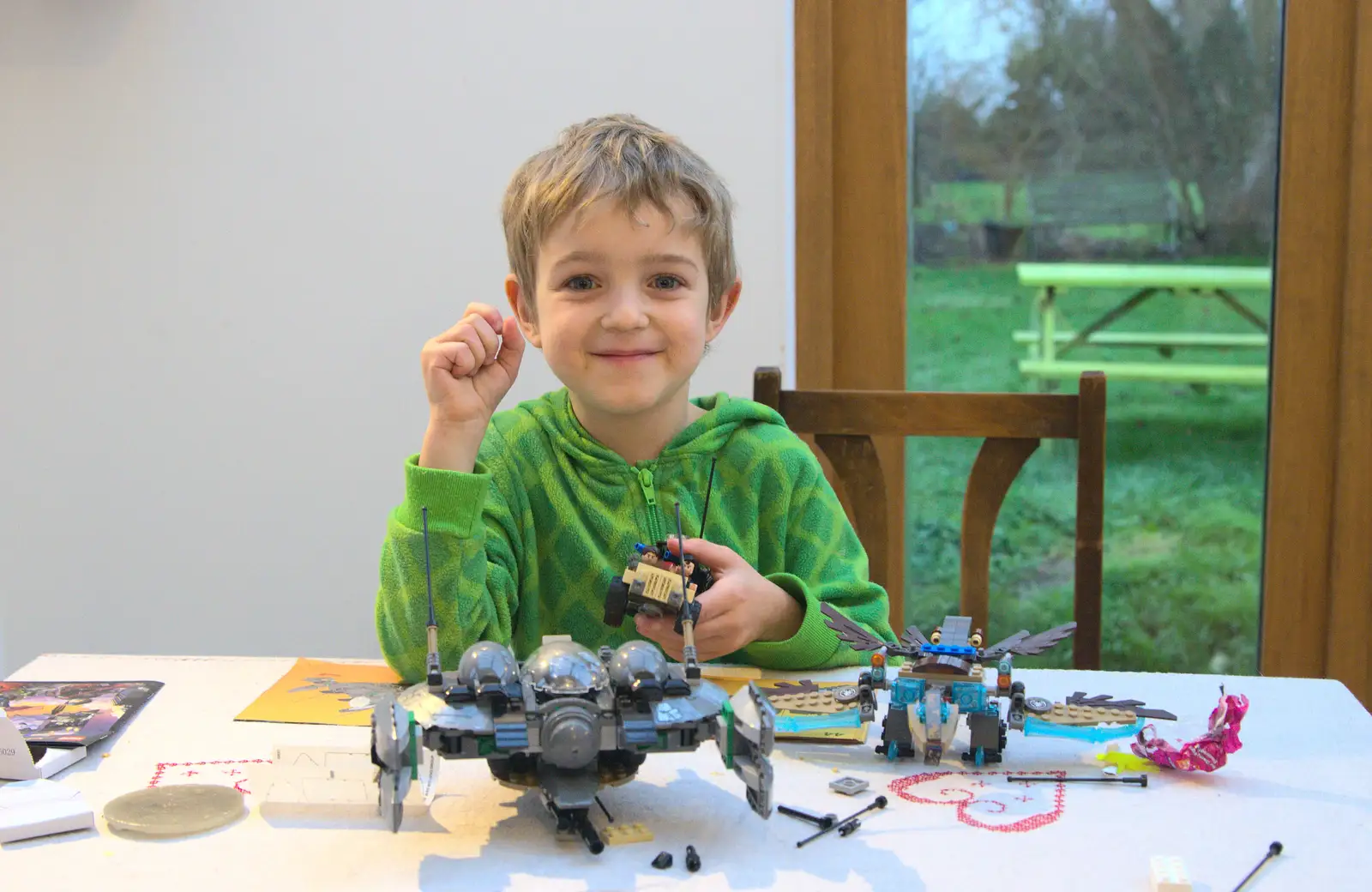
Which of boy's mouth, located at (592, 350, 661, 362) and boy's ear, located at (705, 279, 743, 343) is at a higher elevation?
boy's ear, located at (705, 279, 743, 343)

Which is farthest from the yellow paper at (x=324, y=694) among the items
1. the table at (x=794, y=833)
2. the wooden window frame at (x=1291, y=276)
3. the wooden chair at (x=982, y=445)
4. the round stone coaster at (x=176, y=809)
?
the wooden window frame at (x=1291, y=276)

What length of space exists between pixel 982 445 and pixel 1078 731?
47cm

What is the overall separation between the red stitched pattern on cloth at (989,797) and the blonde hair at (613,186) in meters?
0.50

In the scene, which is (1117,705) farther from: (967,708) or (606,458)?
(606,458)

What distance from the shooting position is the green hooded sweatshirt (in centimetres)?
109

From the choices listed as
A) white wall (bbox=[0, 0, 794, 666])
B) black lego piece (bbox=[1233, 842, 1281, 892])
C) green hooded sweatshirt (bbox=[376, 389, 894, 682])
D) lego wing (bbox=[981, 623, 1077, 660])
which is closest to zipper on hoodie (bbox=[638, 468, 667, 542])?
green hooded sweatshirt (bbox=[376, 389, 894, 682])

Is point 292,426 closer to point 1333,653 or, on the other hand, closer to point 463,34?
point 463,34

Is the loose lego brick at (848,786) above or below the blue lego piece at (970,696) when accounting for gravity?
below

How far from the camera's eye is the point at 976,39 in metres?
1.87

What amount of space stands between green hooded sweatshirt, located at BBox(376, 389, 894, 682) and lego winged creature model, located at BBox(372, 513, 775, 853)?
25 centimetres

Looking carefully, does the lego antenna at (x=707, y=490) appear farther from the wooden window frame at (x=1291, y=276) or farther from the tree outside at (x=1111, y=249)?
the tree outside at (x=1111, y=249)

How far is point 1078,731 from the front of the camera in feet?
2.95

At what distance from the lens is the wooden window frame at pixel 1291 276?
176 centimetres

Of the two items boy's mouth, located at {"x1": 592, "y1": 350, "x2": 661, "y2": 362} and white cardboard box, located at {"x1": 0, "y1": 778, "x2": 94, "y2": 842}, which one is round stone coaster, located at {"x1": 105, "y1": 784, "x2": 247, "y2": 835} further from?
boy's mouth, located at {"x1": 592, "y1": 350, "x2": 661, "y2": 362}
